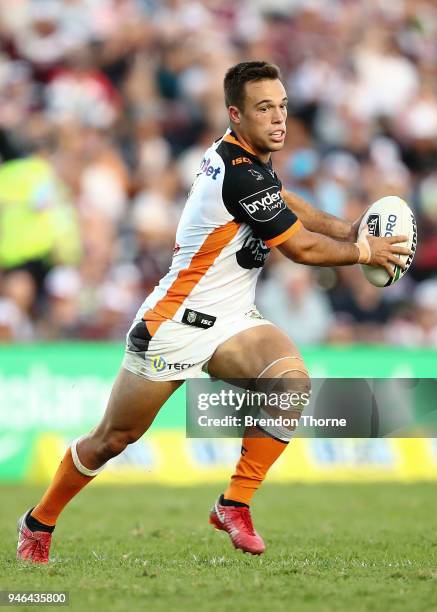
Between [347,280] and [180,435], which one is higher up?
[347,280]

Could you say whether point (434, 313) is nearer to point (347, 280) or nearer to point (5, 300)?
point (347, 280)

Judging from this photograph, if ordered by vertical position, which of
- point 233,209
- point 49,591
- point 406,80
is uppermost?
point 406,80

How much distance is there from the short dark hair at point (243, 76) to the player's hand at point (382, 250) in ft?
3.43

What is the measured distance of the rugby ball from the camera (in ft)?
22.0

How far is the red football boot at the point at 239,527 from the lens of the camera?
662cm

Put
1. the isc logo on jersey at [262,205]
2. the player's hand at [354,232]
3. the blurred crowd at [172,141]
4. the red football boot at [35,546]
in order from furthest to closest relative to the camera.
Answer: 1. the blurred crowd at [172,141]
2. the player's hand at [354,232]
3. the red football boot at [35,546]
4. the isc logo on jersey at [262,205]

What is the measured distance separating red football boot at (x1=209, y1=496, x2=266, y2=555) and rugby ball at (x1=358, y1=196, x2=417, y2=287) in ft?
5.07

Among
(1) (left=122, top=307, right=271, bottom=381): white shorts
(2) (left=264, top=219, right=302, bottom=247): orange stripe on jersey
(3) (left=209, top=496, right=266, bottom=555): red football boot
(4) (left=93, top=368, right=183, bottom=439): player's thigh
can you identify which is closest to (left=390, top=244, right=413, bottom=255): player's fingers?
(2) (left=264, top=219, right=302, bottom=247): orange stripe on jersey

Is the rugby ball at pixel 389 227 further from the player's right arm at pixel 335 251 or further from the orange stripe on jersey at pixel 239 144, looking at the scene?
the orange stripe on jersey at pixel 239 144

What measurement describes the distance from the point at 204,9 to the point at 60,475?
1261 cm

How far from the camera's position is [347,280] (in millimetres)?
14688

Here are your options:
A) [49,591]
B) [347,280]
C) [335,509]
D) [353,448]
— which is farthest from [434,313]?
[49,591]

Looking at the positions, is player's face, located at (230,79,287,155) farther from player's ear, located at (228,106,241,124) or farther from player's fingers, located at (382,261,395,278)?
player's fingers, located at (382,261,395,278)

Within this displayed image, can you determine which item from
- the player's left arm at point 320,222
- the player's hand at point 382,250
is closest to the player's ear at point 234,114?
the player's left arm at point 320,222
